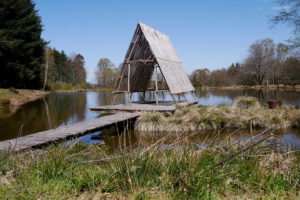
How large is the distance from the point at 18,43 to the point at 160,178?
26.1 m

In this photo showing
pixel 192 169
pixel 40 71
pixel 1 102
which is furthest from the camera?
pixel 40 71

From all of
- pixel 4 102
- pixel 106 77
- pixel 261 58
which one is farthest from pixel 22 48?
pixel 261 58

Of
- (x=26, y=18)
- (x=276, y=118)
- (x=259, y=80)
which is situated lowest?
(x=276, y=118)

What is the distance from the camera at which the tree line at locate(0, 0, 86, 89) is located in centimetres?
2419

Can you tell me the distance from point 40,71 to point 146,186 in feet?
105

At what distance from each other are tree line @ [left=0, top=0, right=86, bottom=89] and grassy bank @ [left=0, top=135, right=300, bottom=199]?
78.4ft

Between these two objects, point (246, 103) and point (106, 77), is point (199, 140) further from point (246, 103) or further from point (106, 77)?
point (246, 103)

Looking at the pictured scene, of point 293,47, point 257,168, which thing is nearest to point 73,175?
point 257,168

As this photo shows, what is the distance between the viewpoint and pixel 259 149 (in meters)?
2.88

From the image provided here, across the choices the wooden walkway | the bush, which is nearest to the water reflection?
the wooden walkway

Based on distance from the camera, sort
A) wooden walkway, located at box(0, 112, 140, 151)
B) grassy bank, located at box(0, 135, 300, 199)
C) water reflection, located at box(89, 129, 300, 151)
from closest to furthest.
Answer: grassy bank, located at box(0, 135, 300, 199), water reflection, located at box(89, 129, 300, 151), wooden walkway, located at box(0, 112, 140, 151)

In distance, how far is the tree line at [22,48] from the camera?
79.4 feet

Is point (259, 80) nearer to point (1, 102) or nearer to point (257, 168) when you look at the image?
point (1, 102)

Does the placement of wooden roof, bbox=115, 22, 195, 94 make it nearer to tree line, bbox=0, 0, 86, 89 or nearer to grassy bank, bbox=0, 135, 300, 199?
grassy bank, bbox=0, 135, 300, 199
